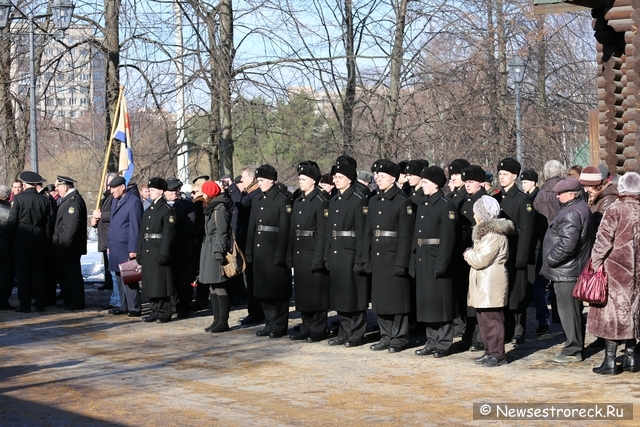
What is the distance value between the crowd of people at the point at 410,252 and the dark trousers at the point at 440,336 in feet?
0.07

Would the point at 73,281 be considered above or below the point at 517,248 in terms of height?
below

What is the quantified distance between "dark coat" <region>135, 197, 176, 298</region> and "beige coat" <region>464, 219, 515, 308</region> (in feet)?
15.5

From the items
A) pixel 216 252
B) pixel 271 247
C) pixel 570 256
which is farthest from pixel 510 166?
pixel 216 252

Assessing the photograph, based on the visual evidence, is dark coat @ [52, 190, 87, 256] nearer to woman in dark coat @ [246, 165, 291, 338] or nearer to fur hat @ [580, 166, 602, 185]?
woman in dark coat @ [246, 165, 291, 338]

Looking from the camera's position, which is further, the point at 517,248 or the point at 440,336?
the point at 517,248

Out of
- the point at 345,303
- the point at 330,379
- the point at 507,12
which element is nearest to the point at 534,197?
the point at 345,303

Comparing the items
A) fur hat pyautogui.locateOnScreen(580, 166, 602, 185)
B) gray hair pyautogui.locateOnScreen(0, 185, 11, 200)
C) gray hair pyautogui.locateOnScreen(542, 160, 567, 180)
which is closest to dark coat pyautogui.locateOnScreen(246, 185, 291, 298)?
gray hair pyautogui.locateOnScreen(542, 160, 567, 180)

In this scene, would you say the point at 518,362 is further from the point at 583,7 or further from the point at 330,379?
the point at 583,7

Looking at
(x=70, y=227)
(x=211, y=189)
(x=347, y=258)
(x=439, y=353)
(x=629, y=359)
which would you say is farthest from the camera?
(x=70, y=227)

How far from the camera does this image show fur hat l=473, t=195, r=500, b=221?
1007cm

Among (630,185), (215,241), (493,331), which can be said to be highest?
(630,185)

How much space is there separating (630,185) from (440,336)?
2584mm

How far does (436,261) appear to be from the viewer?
10.6 meters

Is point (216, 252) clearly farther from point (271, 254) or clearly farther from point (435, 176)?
point (435, 176)
